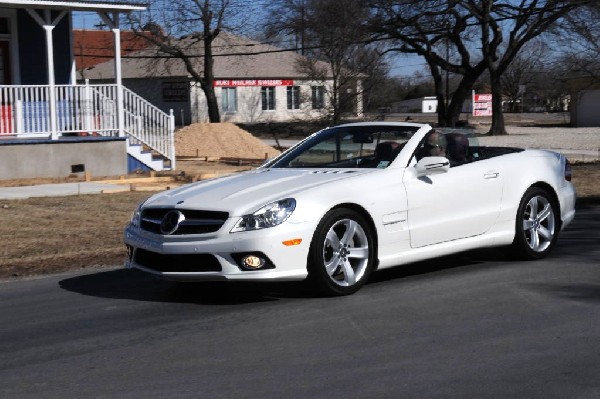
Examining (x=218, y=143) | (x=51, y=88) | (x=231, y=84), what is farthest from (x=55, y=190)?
(x=231, y=84)

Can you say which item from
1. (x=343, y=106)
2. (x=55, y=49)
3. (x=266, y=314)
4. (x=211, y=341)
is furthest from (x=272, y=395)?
(x=343, y=106)

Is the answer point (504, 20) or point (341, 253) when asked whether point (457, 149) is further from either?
point (504, 20)

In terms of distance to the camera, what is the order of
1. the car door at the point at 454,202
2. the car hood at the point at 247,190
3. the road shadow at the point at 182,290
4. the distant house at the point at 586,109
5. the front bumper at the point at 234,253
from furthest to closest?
the distant house at the point at 586,109, the car door at the point at 454,202, the road shadow at the point at 182,290, the car hood at the point at 247,190, the front bumper at the point at 234,253

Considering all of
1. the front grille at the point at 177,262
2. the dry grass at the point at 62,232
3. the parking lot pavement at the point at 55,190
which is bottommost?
the dry grass at the point at 62,232

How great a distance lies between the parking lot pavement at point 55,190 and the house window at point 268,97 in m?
49.6

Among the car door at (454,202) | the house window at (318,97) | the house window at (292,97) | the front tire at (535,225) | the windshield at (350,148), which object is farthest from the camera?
the house window at (292,97)

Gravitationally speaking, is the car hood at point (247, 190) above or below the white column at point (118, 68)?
below

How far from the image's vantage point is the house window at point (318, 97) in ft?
133

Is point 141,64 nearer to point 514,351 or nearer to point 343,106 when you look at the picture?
point 343,106

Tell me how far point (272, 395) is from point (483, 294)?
10.5ft

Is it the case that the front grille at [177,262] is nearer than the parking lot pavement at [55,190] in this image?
Yes

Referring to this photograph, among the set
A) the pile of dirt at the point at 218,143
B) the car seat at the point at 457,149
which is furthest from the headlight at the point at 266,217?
the pile of dirt at the point at 218,143

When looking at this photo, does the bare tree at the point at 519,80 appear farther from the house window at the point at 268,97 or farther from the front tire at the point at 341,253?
the front tire at the point at 341,253

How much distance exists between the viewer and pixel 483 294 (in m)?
7.84
